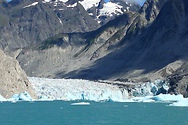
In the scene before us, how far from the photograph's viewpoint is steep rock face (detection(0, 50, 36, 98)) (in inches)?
3281

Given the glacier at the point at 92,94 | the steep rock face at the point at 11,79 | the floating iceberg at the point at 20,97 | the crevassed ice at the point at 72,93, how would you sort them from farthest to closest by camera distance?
the crevassed ice at the point at 72,93
the glacier at the point at 92,94
the steep rock face at the point at 11,79
the floating iceberg at the point at 20,97

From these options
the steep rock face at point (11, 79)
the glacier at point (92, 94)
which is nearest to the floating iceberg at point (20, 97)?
the glacier at point (92, 94)

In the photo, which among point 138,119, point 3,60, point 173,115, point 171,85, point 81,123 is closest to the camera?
point 81,123

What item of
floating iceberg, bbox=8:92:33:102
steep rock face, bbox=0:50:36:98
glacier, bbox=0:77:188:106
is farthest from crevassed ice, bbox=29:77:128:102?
floating iceberg, bbox=8:92:33:102

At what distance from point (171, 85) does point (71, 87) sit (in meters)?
20.9

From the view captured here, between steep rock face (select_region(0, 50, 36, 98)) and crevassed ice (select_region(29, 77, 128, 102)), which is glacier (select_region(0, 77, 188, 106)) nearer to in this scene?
crevassed ice (select_region(29, 77, 128, 102))

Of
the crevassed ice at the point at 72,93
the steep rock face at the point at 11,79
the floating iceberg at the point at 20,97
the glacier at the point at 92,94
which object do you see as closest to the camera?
the floating iceberg at the point at 20,97

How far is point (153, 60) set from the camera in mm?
196500

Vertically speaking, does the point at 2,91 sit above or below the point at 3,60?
below

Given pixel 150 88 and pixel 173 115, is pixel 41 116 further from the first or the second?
pixel 150 88

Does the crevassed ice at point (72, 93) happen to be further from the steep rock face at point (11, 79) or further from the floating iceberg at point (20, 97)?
the floating iceberg at point (20, 97)

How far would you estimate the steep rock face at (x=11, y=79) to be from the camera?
83.3 metres

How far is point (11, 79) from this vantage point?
85.1m

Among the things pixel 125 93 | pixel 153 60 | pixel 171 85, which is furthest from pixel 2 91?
pixel 153 60
